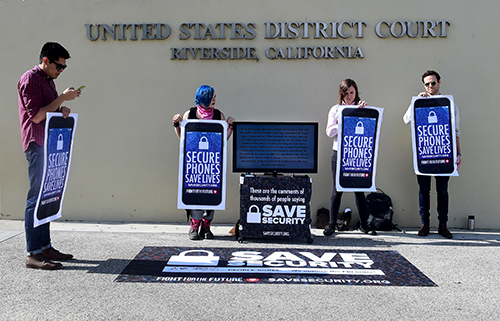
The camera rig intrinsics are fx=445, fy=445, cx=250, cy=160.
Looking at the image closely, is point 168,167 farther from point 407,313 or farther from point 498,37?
point 498,37

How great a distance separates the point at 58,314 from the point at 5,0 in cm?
480

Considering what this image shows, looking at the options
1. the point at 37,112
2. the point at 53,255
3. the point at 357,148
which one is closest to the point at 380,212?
the point at 357,148

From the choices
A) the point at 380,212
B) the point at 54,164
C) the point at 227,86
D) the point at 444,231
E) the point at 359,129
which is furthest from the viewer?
the point at 227,86

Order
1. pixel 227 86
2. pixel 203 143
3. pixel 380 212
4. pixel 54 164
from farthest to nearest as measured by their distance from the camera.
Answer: pixel 227 86
pixel 380 212
pixel 203 143
pixel 54 164

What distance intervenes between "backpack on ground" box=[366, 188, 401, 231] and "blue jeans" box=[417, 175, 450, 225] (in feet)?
1.27

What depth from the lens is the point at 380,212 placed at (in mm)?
5676

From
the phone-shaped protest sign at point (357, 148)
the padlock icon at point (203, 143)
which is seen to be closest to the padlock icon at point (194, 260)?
the padlock icon at point (203, 143)

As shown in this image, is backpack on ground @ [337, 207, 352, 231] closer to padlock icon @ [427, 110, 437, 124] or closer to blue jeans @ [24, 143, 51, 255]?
padlock icon @ [427, 110, 437, 124]

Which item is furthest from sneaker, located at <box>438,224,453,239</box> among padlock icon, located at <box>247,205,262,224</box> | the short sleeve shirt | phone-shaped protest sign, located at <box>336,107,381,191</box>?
the short sleeve shirt

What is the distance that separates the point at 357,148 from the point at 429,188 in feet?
3.49

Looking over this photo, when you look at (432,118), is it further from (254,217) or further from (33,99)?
(33,99)

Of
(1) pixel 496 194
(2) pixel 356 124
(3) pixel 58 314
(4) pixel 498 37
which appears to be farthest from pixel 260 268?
(4) pixel 498 37

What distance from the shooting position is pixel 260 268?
4.05 meters

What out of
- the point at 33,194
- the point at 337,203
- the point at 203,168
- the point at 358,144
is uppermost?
the point at 358,144
